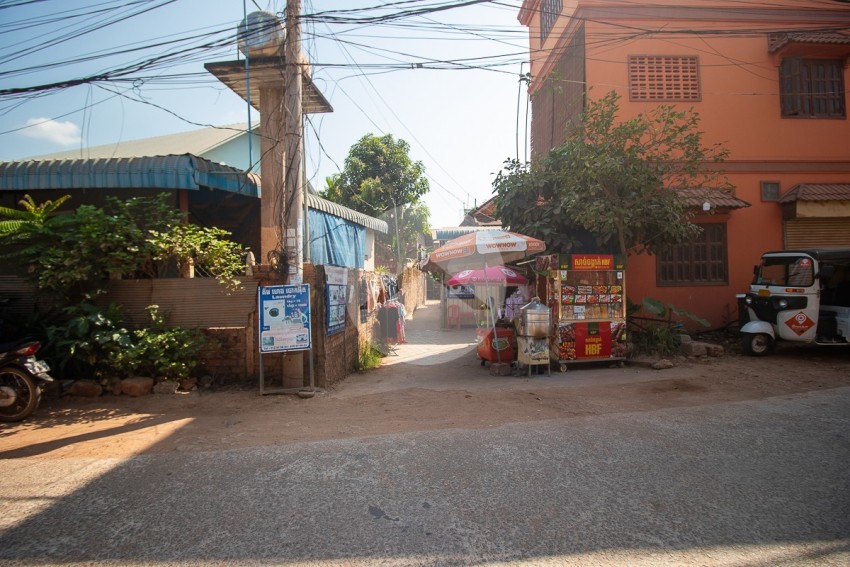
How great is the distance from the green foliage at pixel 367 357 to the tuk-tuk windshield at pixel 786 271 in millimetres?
8112

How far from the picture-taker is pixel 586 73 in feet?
39.5

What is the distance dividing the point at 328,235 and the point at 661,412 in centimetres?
862

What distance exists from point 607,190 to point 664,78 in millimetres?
4944

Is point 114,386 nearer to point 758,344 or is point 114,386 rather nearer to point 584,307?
point 584,307

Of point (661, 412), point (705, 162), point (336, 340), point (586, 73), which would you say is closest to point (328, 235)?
point (336, 340)

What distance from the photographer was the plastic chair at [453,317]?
1697cm

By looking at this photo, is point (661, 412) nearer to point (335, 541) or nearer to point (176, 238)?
point (335, 541)

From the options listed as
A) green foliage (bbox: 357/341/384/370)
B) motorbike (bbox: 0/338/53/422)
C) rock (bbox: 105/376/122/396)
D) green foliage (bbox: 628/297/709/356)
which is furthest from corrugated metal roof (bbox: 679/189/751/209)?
motorbike (bbox: 0/338/53/422)

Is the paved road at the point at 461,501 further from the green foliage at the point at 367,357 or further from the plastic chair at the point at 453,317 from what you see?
the plastic chair at the point at 453,317

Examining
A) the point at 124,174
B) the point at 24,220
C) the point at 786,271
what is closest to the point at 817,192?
the point at 786,271

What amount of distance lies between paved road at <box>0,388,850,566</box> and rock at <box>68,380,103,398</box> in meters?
2.21

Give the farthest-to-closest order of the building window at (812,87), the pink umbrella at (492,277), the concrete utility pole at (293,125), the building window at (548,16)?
the building window at (548,16) < the building window at (812,87) < the pink umbrella at (492,277) < the concrete utility pole at (293,125)

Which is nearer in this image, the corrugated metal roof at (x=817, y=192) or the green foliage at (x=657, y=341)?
the green foliage at (x=657, y=341)

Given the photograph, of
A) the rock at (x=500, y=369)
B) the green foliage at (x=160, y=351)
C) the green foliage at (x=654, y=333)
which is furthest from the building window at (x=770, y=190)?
the green foliage at (x=160, y=351)
